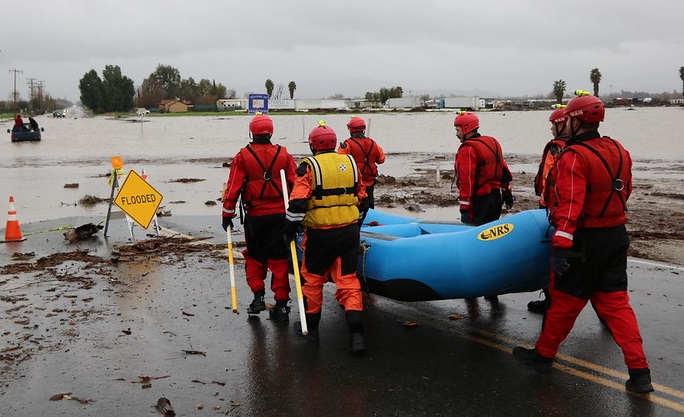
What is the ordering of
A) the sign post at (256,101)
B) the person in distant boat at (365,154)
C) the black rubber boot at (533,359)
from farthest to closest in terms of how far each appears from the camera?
Result: 1. the sign post at (256,101)
2. the person in distant boat at (365,154)
3. the black rubber boot at (533,359)

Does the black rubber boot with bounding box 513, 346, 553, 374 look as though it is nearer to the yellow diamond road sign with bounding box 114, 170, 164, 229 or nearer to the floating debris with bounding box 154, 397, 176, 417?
the floating debris with bounding box 154, 397, 176, 417

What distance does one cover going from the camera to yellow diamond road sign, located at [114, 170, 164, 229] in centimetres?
1136

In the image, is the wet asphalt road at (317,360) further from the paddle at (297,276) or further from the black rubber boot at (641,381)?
the paddle at (297,276)

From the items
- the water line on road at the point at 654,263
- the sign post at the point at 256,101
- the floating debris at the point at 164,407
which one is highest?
the sign post at the point at 256,101

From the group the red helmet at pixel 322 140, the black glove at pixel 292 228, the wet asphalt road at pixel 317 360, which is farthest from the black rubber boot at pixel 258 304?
the red helmet at pixel 322 140

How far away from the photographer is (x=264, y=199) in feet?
23.0

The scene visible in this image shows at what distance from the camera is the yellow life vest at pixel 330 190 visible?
239 inches

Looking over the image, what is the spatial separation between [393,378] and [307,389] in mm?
712

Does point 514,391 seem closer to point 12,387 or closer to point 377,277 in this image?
point 377,277

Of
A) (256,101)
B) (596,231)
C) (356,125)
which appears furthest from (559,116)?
(256,101)

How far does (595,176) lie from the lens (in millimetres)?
5000

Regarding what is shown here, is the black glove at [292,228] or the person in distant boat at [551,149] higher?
the person in distant boat at [551,149]

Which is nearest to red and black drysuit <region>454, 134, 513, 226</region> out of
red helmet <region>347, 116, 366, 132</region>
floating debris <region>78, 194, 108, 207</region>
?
red helmet <region>347, 116, 366, 132</region>

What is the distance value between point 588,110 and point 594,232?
94 cm
